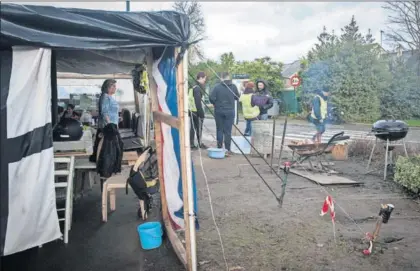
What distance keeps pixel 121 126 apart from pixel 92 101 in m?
3.04

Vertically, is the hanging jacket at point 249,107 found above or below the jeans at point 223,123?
above

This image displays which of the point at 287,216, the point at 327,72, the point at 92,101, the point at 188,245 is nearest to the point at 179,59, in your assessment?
the point at 188,245

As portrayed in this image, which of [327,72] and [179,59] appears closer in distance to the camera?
[179,59]

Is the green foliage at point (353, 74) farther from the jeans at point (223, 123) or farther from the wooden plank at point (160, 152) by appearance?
the wooden plank at point (160, 152)

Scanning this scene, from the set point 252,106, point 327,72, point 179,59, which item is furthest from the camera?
point 327,72

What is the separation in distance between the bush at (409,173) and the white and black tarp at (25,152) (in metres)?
5.39

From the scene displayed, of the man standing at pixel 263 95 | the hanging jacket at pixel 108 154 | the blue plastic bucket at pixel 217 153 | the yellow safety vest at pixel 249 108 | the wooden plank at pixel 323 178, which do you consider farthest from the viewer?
the man standing at pixel 263 95

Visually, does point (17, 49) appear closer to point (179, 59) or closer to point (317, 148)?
point (179, 59)

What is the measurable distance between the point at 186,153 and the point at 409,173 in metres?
4.46

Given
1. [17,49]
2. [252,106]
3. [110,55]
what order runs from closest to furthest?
1. [17,49]
2. [110,55]
3. [252,106]

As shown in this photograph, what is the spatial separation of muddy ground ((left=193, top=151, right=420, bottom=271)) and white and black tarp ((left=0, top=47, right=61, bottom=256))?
65.9 inches

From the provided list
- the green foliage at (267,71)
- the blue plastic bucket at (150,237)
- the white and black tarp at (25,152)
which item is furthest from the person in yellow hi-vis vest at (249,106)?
the green foliage at (267,71)

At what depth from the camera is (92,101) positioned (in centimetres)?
1312

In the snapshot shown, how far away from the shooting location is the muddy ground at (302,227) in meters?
3.93
